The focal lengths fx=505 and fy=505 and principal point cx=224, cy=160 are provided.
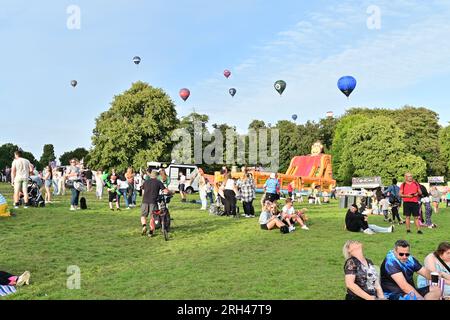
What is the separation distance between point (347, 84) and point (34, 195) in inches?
1075

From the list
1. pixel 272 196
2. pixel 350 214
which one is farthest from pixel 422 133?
pixel 350 214

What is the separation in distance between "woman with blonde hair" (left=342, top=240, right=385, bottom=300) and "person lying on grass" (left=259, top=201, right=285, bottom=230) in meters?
9.01

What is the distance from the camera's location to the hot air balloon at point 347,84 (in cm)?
4047

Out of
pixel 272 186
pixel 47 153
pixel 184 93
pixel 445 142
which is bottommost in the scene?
pixel 272 186

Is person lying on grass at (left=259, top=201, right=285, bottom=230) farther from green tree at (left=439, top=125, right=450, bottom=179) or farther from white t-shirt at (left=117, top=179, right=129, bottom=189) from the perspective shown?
green tree at (left=439, top=125, right=450, bottom=179)

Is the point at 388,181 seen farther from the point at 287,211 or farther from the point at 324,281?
the point at 324,281

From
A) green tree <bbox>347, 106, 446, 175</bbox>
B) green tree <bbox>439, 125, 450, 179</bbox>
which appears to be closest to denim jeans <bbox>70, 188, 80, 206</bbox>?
green tree <bbox>347, 106, 446, 175</bbox>

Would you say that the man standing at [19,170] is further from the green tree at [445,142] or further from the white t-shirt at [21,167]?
the green tree at [445,142]

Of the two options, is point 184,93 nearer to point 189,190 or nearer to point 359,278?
point 189,190

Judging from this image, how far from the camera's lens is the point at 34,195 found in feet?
70.1

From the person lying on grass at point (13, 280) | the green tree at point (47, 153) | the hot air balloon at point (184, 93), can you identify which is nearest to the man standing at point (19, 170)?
the person lying on grass at point (13, 280)
